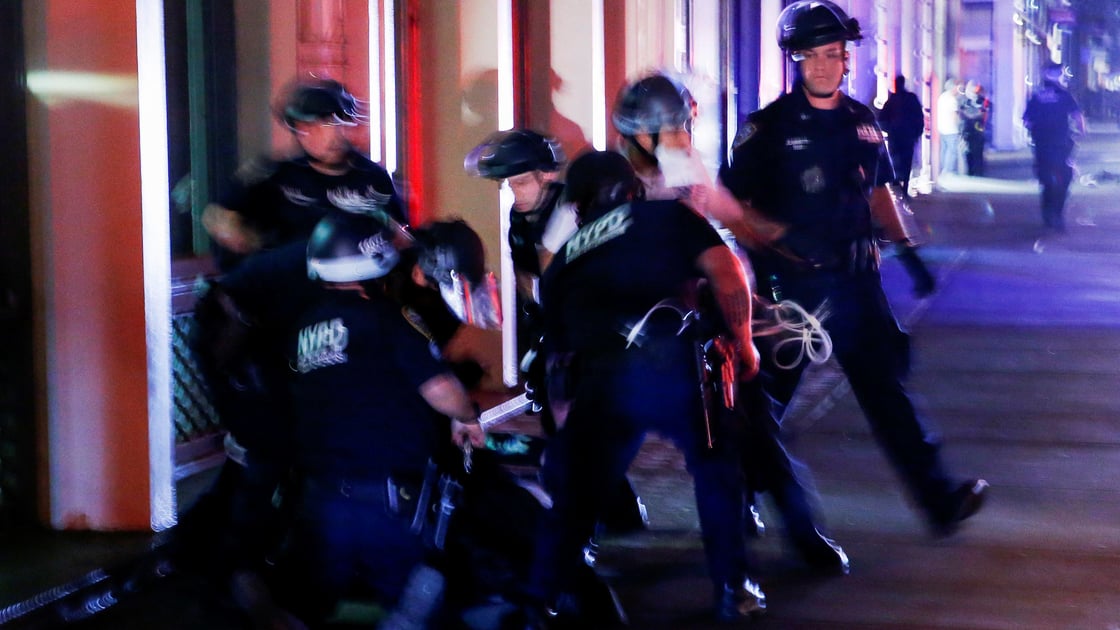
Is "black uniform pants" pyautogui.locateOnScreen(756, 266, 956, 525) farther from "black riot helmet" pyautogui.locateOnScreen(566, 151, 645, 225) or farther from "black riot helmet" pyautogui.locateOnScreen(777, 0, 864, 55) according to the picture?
"black riot helmet" pyautogui.locateOnScreen(566, 151, 645, 225)

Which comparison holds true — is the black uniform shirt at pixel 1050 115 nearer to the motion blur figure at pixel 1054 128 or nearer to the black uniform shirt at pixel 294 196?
the motion blur figure at pixel 1054 128

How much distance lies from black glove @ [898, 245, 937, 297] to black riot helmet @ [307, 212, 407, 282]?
7.69 feet

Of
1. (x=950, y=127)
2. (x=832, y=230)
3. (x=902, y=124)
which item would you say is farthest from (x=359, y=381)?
(x=950, y=127)

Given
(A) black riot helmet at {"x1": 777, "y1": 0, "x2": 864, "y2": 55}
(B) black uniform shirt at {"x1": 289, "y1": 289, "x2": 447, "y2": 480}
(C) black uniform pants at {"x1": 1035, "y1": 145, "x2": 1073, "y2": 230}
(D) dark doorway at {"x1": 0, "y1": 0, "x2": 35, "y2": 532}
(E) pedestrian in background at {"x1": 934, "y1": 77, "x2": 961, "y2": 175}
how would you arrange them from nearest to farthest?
(B) black uniform shirt at {"x1": 289, "y1": 289, "x2": 447, "y2": 480} < (A) black riot helmet at {"x1": 777, "y1": 0, "x2": 864, "y2": 55} < (D) dark doorway at {"x1": 0, "y1": 0, "x2": 35, "y2": 532} < (C) black uniform pants at {"x1": 1035, "y1": 145, "x2": 1073, "y2": 230} < (E) pedestrian in background at {"x1": 934, "y1": 77, "x2": 961, "y2": 175}

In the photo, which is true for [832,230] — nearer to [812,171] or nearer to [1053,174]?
[812,171]

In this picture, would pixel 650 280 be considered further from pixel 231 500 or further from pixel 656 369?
pixel 231 500

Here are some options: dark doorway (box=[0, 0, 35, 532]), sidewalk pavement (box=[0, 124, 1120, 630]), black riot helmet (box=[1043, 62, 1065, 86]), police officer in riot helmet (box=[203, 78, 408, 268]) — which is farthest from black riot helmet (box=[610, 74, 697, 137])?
black riot helmet (box=[1043, 62, 1065, 86])

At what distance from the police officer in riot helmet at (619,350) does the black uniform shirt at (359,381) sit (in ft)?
1.82

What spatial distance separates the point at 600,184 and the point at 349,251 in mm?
923

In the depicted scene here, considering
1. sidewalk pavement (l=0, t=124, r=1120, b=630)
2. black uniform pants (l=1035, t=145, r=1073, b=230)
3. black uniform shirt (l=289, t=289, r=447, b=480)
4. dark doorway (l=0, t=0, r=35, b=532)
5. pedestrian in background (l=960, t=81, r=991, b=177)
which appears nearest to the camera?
black uniform shirt (l=289, t=289, r=447, b=480)

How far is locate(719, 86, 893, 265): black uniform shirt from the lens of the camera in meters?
5.33

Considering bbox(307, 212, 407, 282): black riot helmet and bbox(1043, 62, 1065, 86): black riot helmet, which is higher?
bbox(1043, 62, 1065, 86): black riot helmet

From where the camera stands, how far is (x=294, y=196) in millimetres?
5156

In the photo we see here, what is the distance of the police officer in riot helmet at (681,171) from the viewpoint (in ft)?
14.7
